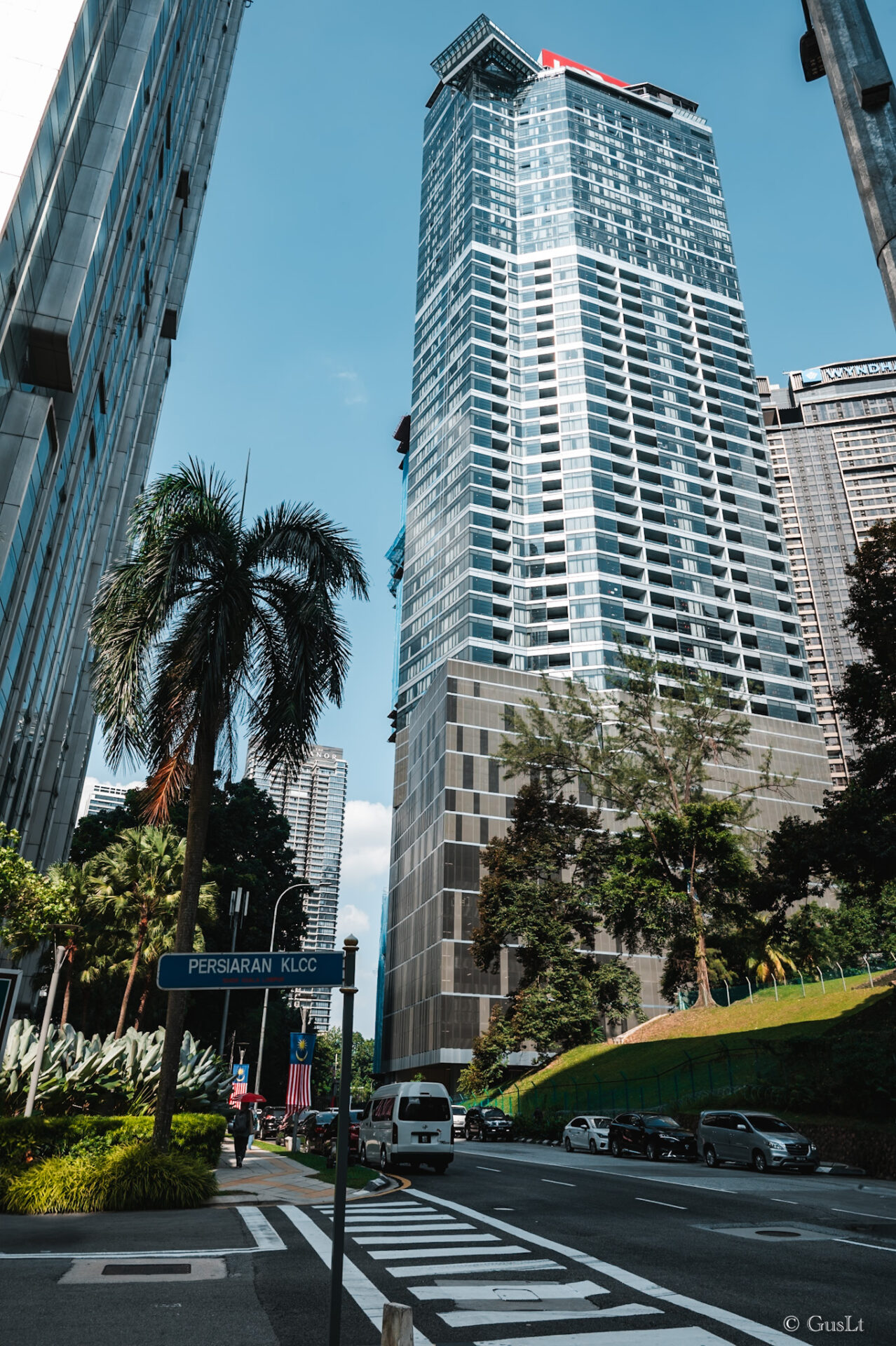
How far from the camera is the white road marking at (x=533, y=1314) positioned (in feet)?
25.4

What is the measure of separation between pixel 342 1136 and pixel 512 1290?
4501mm

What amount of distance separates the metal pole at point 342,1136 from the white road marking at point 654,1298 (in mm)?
2367

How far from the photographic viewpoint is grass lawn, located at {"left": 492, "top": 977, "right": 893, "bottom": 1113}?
115 feet

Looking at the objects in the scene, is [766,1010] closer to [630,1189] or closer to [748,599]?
[630,1189]

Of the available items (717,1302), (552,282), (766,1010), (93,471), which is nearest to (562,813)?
(766,1010)

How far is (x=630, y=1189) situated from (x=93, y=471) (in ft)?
130

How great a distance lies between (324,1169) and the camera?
2292cm

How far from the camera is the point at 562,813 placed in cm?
5606

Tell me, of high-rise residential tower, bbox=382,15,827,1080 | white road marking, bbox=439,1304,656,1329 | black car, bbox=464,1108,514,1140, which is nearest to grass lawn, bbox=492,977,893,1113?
black car, bbox=464,1108,514,1140

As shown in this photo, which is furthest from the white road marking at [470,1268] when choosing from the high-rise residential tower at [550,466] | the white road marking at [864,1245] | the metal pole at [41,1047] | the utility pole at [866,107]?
the high-rise residential tower at [550,466]

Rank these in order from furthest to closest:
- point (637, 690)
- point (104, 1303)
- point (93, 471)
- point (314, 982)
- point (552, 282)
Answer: point (552, 282), point (637, 690), point (93, 471), point (104, 1303), point (314, 982)

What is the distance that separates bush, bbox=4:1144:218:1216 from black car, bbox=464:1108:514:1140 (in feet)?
104

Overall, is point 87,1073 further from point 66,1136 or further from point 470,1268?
point 470,1268

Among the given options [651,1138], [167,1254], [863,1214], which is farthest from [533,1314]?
[651,1138]
